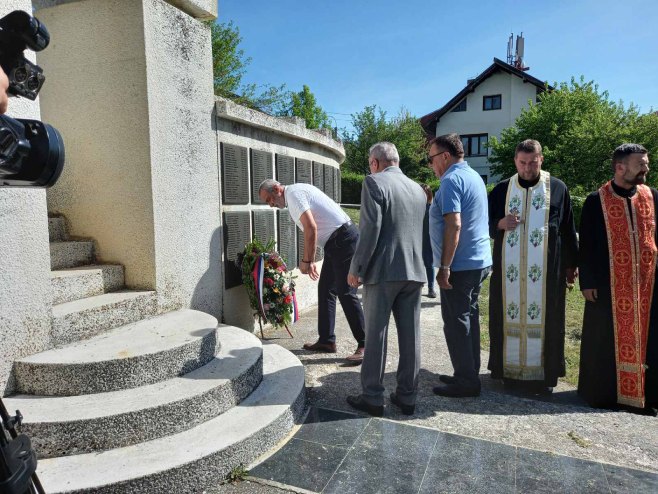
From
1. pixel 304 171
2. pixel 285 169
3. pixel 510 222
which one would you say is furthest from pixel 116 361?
pixel 304 171

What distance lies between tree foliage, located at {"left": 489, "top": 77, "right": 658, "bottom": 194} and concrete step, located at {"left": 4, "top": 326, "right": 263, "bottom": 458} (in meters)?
24.1

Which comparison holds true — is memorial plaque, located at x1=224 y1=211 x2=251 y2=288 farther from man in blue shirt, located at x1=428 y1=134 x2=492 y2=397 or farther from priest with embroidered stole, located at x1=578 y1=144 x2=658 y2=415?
priest with embroidered stole, located at x1=578 y1=144 x2=658 y2=415

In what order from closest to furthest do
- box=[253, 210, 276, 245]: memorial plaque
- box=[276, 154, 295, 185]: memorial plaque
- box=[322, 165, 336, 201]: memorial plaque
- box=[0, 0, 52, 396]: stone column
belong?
1. box=[0, 0, 52, 396]: stone column
2. box=[253, 210, 276, 245]: memorial plaque
3. box=[276, 154, 295, 185]: memorial plaque
4. box=[322, 165, 336, 201]: memorial plaque

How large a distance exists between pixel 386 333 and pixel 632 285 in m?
1.99

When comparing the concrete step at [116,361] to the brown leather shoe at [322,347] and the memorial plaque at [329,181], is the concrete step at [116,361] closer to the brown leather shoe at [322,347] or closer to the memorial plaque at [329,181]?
the brown leather shoe at [322,347]

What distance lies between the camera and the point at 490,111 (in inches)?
1443

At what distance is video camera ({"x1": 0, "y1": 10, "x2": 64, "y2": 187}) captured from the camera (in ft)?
4.54

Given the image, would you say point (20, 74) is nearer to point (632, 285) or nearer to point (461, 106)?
point (632, 285)

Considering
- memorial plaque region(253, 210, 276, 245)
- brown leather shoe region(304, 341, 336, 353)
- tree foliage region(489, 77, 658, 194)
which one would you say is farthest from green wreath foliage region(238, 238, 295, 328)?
tree foliage region(489, 77, 658, 194)

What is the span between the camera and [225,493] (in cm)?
256

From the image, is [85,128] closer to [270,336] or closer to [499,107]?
[270,336]

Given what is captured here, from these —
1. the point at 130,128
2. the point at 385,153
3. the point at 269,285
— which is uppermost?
the point at 130,128

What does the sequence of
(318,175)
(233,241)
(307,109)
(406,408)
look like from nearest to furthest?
(406,408) → (233,241) → (318,175) → (307,109)

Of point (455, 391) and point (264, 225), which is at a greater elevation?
point (264, 225)
